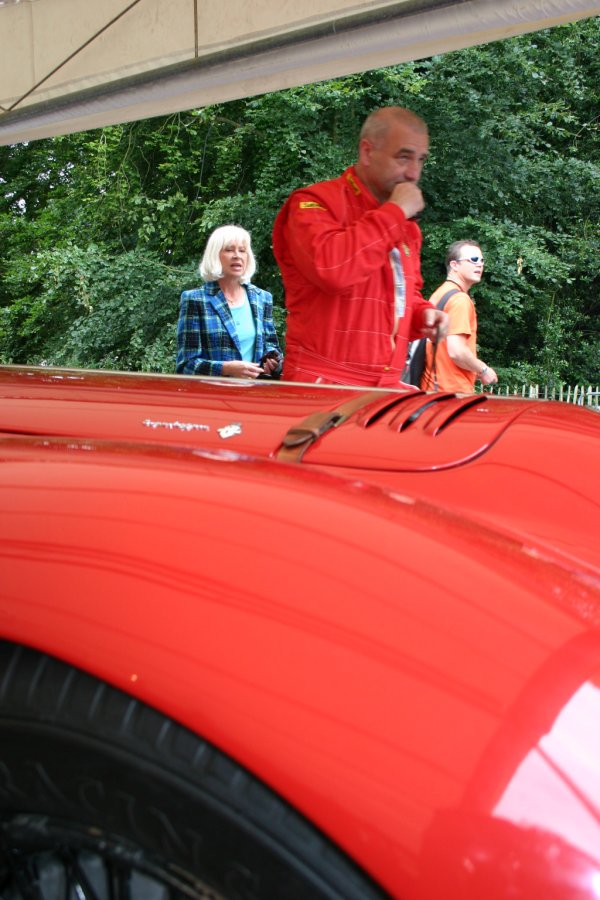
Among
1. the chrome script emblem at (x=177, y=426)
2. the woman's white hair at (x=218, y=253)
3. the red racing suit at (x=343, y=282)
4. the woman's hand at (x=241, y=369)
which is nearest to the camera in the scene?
the chrome script emblem at (x=177, y=426)

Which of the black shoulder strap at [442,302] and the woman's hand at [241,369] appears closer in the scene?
the woman's hand at [241,369]

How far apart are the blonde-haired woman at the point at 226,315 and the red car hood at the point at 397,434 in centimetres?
188

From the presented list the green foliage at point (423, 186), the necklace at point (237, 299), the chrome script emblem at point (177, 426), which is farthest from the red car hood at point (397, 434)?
the green foliage at point (423, 186)

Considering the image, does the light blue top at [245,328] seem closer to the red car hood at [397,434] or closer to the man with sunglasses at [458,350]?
the man with sunglasses at [458,350]

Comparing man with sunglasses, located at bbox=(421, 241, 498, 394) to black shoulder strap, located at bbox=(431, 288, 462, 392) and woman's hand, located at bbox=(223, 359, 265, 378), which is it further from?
woman's hand, located at bbox=(223, 359, 265, 378)

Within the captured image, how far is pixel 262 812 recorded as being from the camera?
2.51 feet

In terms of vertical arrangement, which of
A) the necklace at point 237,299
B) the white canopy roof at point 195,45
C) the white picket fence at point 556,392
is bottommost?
the white picket fence at point 556,392

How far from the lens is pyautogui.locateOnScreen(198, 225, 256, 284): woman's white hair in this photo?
161 inches

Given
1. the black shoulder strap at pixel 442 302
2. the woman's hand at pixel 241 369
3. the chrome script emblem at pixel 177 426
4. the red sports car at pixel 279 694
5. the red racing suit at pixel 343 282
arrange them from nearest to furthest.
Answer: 1. the red sports car at pixel 279 694
2. the chrome script emblem at pixel 177 426
3. the red racing suit at pixel 343 282
4. the woman's hand at pixel 241 369
5. the black shoulder strap at pixel 442 302

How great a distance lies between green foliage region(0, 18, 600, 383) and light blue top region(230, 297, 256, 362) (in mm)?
7598

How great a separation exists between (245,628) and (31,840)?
309mm

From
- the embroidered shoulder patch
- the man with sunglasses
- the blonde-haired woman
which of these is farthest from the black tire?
the man with sunglasses

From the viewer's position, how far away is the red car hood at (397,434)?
5.18ft

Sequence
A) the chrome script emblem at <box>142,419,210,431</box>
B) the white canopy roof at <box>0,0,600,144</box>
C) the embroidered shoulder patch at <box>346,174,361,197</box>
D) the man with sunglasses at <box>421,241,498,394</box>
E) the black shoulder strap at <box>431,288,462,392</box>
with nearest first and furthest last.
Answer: the chrome script emblem at <box>142,419,210,431</box>
the embroidered shoulder patch at <box>346,174,361,197</box>
the white canopy roof at <box>0,0,600,144</box>
the man with sunglasses at <box>421,241,498,394</box>
the black shoulder strap at <box>431,288,462,392</box>
